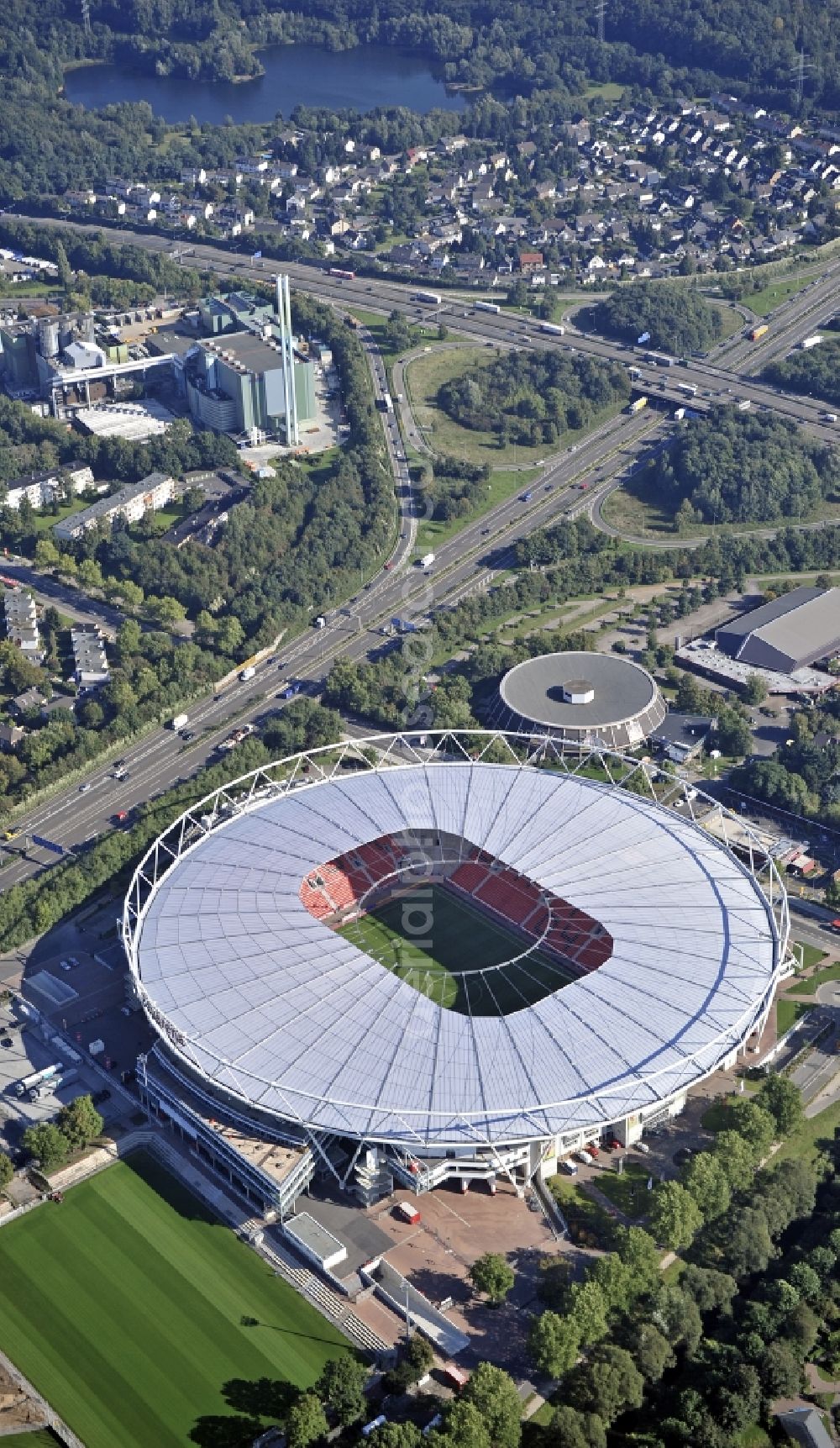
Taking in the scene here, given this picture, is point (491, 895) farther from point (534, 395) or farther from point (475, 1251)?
point (534, 395)

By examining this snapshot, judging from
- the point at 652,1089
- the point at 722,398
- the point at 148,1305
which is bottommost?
the point at 148,1305

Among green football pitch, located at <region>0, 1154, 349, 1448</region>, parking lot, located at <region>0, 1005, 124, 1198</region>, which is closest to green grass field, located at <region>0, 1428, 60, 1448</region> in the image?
green football pitch, located at <region>0, 1154, 349, 1448</region>

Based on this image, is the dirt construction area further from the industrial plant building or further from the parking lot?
the industrial plant building

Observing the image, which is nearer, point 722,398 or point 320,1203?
point 320,1203

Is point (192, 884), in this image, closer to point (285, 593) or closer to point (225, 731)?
point (225, 731)

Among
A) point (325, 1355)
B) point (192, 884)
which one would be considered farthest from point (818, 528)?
point (325, 1355)

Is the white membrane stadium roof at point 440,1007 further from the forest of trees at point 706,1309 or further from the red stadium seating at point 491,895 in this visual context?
the forest of trees at point 706,1309

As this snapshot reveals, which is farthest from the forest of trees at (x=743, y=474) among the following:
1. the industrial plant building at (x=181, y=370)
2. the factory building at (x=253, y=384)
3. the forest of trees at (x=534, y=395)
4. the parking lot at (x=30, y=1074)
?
the parking lot at (x=30, y=1074)

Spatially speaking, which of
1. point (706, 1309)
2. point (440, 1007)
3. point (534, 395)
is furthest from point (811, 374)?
point (706, 1309)
